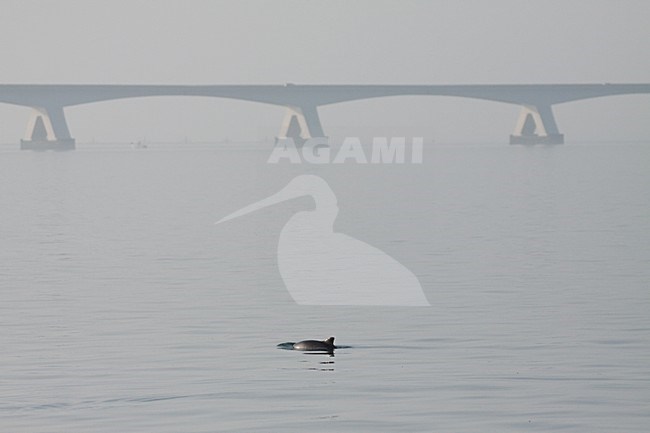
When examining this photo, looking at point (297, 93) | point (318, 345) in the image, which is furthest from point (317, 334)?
point (297, 93)

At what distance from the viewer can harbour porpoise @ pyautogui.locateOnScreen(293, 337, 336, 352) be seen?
65.0ft

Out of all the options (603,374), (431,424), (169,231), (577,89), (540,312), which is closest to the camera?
(431,424)

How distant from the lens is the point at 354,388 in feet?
57.1

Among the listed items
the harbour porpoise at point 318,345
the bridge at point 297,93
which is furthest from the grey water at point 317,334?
the bridge at point 297,93

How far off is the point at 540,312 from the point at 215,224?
25015 millimetres

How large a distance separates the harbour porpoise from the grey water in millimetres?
189

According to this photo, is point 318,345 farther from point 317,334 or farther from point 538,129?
point 538,129

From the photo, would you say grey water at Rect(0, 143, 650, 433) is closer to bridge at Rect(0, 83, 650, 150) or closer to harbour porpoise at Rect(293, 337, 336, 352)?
harbour porpoise at Rect(293, 337, 336, 352)

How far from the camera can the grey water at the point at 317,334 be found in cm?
1602

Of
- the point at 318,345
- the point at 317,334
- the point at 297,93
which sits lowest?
the point at 318,345

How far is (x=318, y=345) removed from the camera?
1994cm

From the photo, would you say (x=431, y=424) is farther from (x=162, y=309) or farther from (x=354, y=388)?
(x=162, y=309)

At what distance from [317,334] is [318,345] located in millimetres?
2125

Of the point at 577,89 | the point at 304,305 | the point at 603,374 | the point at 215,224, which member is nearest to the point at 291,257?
the point at 304,305
